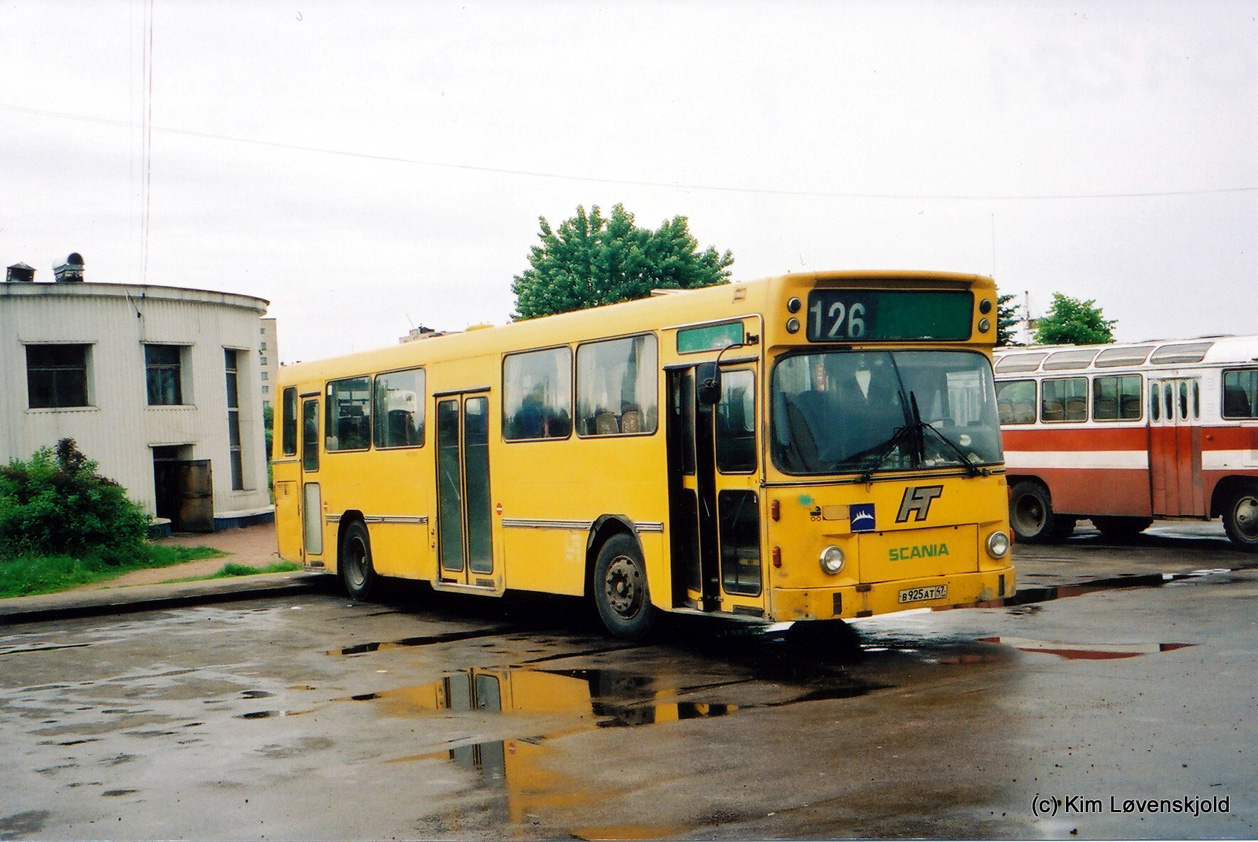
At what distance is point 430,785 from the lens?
7020 millimetres

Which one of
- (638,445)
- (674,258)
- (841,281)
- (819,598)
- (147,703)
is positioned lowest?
(147,703)

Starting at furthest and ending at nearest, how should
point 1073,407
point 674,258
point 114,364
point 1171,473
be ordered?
point 674,258 → point 114,364 → point 1073,407 → point 1171,473

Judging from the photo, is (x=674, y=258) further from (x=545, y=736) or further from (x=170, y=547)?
(x=545, y=736)

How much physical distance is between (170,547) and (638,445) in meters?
18.5

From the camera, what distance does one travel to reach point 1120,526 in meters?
21.6

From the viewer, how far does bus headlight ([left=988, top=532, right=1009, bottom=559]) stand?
1066 cm

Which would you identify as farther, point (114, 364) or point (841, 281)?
point (114, 364)

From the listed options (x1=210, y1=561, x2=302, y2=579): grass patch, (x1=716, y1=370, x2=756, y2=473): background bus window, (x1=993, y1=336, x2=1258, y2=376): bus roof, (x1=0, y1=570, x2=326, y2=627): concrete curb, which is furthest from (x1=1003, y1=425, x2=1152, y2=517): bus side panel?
(x1=210, y1=561, x2=302, y2=579): grass patch

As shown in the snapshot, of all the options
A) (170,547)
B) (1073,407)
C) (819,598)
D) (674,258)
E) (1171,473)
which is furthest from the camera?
(674,258)

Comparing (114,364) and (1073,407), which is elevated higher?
(114,364)

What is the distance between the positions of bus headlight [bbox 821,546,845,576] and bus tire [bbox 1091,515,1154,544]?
42.1 feet

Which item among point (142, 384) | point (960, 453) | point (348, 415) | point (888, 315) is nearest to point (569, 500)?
point (888, 315)

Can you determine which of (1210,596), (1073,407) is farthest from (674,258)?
(1210,596)

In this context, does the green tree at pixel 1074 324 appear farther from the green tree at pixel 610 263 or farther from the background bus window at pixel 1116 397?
the background bus window at pixel 1116 397
